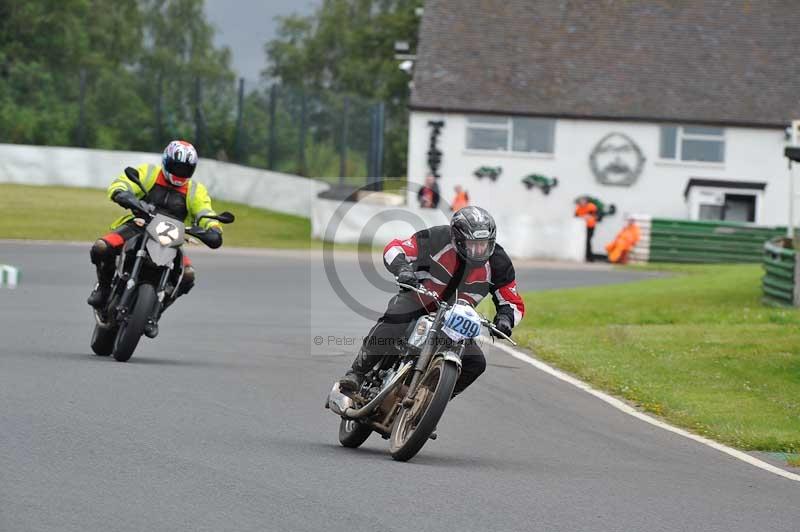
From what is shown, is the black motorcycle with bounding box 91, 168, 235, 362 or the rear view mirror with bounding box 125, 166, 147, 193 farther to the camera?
the rear view mirror with bounding box 125, 166, 147, 193

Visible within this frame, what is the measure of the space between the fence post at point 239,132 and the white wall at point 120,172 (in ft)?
1.68

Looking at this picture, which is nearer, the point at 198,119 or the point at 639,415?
the point at 639,415

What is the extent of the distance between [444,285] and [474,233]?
1.75 ft

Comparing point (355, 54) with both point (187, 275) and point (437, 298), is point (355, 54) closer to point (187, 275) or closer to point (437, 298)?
point (187, 275)

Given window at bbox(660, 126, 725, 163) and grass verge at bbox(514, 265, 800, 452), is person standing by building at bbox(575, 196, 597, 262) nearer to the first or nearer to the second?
window at bbox(660, 126, 725, 163)

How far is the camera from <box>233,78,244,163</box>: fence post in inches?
1887

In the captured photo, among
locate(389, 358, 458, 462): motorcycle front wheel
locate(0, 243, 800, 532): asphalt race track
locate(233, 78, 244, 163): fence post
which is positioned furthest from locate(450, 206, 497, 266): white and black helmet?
locate(233, 78, 244, 163): fence post

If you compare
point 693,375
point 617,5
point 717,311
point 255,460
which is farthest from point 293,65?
point 255,460

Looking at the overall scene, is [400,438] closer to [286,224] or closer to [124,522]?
[124,522]

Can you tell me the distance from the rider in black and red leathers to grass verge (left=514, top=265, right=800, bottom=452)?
2831mm

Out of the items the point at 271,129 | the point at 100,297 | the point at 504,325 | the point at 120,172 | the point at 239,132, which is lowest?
the point at 100,297

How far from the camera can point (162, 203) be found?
13.7 metres

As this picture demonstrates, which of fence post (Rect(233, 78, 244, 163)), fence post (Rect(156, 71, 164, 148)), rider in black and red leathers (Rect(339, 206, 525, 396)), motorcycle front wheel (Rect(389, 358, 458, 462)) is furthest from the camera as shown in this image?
fence post (Rect(156, 71, 164, 148))

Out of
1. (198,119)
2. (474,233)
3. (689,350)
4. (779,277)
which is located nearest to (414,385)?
(474,233)
